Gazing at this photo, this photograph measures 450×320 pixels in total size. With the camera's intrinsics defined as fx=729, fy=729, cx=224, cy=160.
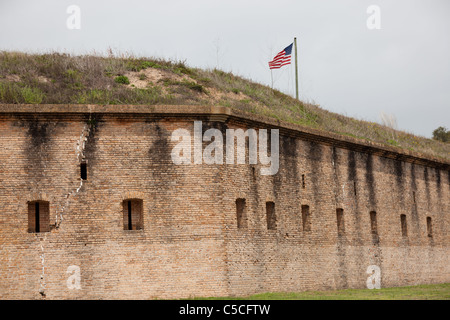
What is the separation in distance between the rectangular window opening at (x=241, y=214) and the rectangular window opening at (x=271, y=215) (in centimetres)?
109

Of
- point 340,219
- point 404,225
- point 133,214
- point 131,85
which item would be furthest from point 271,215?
point 404,225

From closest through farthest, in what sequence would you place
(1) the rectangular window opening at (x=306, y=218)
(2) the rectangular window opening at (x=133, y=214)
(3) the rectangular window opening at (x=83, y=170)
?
(3) the rectangular window opening at (x=83, y=170) < (2) the rectangular window opening at (x=133, y=214) < (1) the rectangular window opening at (x=306, y=218)

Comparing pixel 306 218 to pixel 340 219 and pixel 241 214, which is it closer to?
pixel 340 219

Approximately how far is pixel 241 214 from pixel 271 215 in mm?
1189

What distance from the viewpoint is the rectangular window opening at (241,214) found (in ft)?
59.0

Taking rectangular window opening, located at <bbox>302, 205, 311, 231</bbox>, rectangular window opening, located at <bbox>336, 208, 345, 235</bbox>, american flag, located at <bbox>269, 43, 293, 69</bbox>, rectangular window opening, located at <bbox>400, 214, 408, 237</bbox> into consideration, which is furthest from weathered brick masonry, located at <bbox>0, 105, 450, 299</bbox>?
rectangular window opening, located at <bbox>400, 214, 408, 237</bbox>

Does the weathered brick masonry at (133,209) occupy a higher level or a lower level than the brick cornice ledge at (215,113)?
lower

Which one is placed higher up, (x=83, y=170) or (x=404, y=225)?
(x=83, y=170)

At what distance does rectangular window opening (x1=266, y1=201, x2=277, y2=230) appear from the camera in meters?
18.9

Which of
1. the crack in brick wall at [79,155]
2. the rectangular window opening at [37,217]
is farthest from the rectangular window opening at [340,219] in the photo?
the rectangular window opening at [37,217]

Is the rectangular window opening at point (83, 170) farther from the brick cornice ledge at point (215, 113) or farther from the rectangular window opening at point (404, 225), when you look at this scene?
the rectangular window opening at point (404, 225)

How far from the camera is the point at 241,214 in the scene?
1808 centimetres

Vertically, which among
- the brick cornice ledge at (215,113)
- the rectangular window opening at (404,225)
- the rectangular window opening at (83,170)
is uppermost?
the brick cornice ledge at (215,113)
